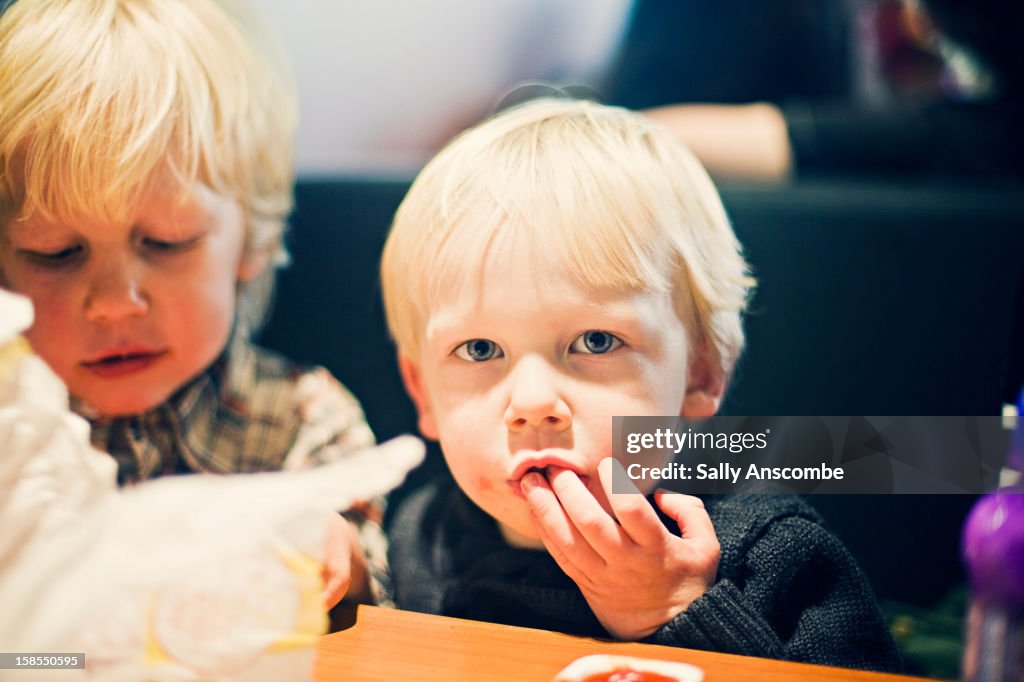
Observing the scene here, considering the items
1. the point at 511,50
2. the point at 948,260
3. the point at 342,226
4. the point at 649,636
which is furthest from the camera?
the point at 511,50

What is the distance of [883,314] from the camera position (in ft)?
2.80

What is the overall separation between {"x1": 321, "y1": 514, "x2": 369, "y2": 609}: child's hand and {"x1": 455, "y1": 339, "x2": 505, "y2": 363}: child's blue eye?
137mm

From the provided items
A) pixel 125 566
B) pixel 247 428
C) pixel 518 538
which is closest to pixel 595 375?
pixel 518 538

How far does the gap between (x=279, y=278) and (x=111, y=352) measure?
330 mm

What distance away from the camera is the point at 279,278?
3.45 ft

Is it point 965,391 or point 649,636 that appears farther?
point 965,391

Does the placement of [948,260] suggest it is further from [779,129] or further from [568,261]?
[568,261]

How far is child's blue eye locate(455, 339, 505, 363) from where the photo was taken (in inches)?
25.3

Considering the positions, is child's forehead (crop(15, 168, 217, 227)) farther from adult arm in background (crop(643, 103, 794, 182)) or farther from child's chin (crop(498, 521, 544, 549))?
adult arm in background (crop(643, 103, 794, 182))

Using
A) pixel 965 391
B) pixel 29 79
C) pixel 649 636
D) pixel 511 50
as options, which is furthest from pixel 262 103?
pixel 511 50

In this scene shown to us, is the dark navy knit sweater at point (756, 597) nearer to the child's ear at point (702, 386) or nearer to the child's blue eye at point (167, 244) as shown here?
the child's ear at point (702, 386)

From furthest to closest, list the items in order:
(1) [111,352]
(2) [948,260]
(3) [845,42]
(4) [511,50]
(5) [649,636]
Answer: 1. (4) [511,50]
2. (3) [845,42]
3. (2) [948,260]
4. (1) [111,352]
5. (5) [649,636]

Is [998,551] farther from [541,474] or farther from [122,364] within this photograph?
[122,364]

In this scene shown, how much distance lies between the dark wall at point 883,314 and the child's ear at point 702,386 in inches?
3.3
